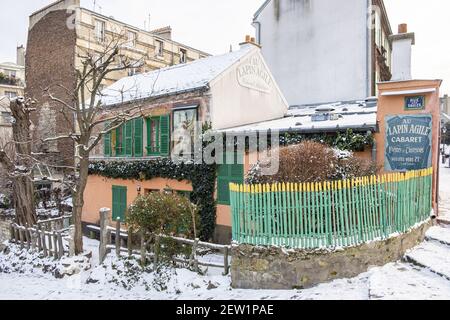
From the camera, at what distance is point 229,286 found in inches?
275

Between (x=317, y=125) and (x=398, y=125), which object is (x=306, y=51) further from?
(x=398, y=125)

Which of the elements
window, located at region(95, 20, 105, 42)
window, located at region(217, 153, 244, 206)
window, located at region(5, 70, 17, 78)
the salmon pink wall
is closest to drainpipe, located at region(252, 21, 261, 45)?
window, located at region(95, 20, 105, 42)

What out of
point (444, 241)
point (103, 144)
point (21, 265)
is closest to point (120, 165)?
point (103, 144)

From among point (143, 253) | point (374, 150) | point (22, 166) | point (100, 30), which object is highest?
point (100, 30)

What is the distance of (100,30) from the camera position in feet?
82.0

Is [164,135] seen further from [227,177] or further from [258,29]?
[258,29]

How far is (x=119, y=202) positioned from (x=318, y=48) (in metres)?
13.0

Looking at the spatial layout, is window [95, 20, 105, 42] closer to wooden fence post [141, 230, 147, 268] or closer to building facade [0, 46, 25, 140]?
building facade [0, 46, 25, 140]

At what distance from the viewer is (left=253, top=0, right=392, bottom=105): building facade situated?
56.5ft

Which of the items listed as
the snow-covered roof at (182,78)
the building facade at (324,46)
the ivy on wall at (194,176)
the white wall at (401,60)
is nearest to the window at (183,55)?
the building facade at (324,46)

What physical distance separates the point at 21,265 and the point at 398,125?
1218cm

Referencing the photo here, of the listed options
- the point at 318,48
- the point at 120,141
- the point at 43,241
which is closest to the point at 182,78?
the point at 120,141

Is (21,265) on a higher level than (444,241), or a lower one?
lower

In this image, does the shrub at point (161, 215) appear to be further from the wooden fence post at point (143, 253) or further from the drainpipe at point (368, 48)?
the drainpipe at point (368, 48)
